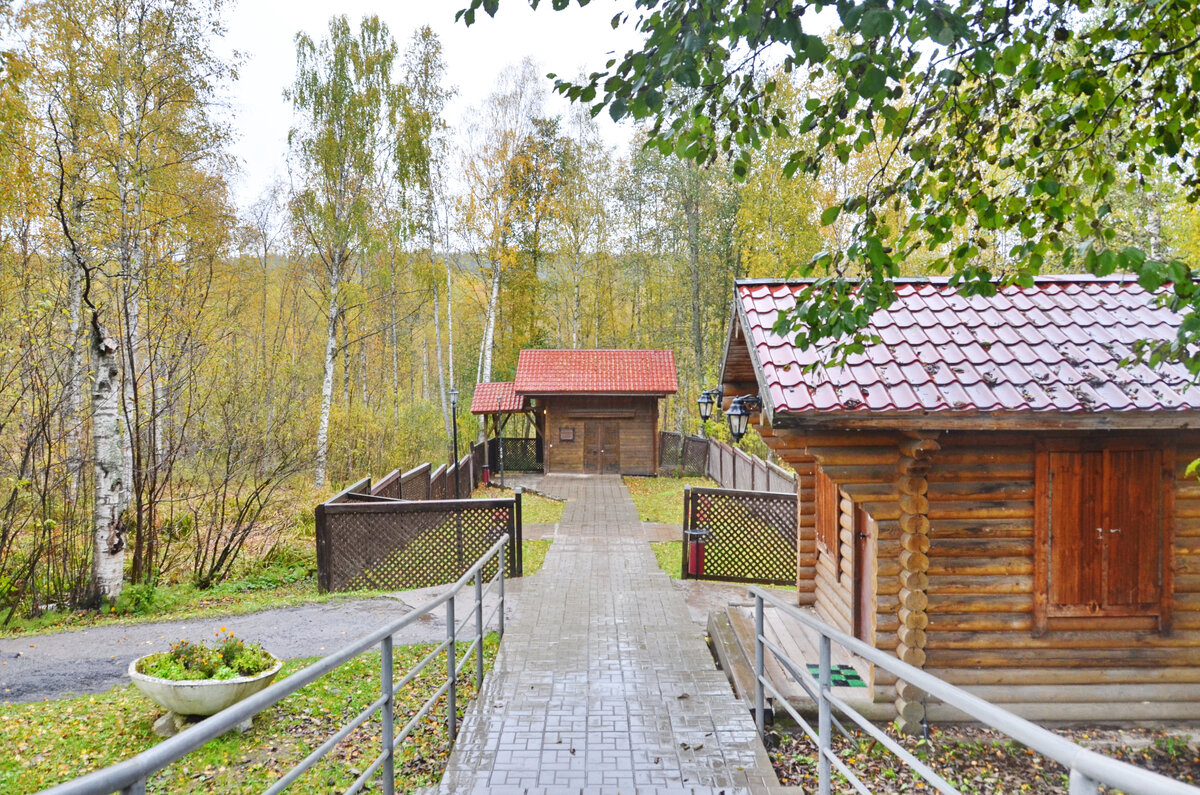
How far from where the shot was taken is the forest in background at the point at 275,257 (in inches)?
341

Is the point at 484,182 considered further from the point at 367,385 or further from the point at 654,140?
the point at 654,140

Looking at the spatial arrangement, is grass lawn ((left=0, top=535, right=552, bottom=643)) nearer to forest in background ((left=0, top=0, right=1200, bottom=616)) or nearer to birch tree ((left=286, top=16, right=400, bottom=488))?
forest in background ((left=0, top=0, right=1200, bottom=616))

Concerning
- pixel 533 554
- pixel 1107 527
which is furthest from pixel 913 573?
pixel 533 554

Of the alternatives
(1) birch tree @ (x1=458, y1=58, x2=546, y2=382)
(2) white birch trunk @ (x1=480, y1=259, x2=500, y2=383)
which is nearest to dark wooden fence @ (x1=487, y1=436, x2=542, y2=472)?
(2) white birch trunk @ (x1=480, y1=259, x2=500, y2=383)

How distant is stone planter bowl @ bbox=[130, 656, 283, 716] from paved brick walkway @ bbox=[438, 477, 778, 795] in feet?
5.94

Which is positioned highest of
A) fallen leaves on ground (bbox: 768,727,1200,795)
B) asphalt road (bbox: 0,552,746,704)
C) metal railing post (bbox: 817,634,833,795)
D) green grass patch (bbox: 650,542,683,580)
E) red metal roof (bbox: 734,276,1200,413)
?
red metal roof (bbox: 734,276,1200,413)

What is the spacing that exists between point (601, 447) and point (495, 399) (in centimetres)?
418

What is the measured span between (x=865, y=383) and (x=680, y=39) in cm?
300

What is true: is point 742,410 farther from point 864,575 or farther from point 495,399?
point 495,399

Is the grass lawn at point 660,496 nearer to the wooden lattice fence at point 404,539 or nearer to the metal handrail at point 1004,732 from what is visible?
the wooden lattice fence at point 404,539

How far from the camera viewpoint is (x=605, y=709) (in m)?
5.14

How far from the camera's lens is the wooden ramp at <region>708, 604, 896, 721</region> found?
528 cm

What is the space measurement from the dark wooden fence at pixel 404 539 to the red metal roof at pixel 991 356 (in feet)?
17.5

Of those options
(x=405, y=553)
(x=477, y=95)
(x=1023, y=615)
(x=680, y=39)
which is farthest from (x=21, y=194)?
(x=477, y=95)
